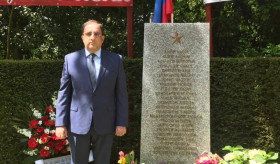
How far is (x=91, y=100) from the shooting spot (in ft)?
11.0

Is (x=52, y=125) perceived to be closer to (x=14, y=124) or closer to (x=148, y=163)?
(x=14, y=124)

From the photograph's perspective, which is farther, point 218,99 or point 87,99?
point 218,99

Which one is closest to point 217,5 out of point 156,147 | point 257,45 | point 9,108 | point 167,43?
point 257,45

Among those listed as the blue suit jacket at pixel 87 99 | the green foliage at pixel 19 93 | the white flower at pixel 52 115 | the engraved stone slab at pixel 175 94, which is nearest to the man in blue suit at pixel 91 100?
the blue suit jacket at pixel 87 99

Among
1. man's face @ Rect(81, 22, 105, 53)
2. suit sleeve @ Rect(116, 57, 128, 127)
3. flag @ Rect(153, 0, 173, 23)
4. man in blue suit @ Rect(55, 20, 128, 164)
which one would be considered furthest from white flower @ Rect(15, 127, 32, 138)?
flag @ Rect(153, 0, 173, 23)

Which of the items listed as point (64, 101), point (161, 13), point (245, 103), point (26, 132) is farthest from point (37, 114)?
point (245, 103)

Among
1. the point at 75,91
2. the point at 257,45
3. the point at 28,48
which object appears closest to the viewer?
the point at 75,91

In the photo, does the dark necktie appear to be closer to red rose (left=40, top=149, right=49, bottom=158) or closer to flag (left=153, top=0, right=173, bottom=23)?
red rose (left=40, top=149, right=49, bottom=158)

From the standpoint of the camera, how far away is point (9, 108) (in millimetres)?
4746

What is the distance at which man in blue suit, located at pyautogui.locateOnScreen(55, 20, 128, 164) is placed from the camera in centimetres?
337

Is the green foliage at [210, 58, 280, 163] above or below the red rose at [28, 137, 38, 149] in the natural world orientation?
above

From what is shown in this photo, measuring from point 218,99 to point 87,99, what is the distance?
2.39 m

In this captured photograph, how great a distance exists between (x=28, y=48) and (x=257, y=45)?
634 cm

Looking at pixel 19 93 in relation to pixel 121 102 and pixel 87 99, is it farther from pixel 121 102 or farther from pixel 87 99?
pixel 121 102
